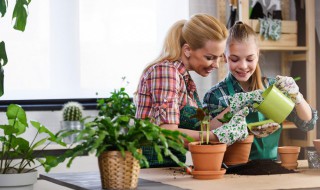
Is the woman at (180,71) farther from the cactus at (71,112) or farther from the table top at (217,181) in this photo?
the cactus at (71,112)

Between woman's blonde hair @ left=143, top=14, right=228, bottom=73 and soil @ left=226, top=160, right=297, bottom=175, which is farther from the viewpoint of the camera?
woman's blonde hair @ left=143, top=14, right=228, bottom=73

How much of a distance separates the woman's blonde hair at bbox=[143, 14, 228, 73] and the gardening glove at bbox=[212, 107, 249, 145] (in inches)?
19.8

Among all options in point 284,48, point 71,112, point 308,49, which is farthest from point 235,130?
point 308,49

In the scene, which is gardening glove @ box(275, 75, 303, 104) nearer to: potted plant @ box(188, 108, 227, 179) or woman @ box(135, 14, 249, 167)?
woman @ box(135, 14, 249, 167)

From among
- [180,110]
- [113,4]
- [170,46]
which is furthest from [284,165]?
[113,4]

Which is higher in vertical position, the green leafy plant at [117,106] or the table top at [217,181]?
the green leafy plant at [117,106]

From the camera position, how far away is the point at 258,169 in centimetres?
269

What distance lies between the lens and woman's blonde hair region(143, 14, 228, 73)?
3080mm

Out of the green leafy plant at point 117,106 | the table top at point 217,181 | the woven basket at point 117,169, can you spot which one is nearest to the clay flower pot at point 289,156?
the table top at point 217,181

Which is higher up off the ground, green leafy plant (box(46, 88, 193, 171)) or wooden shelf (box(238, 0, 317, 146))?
wooden shelf (box(238, 0, 317, 146))

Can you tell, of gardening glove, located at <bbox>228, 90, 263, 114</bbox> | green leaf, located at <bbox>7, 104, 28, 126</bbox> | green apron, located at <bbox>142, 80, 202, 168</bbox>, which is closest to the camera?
green leaf, located at <bbox>7, 104, 28, 126</bbox>

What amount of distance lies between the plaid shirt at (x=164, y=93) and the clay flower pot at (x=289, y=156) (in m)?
A: 0.46

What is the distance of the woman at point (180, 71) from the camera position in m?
2.96

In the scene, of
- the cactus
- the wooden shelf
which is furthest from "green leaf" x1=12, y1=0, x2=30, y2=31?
the wooden shelf
